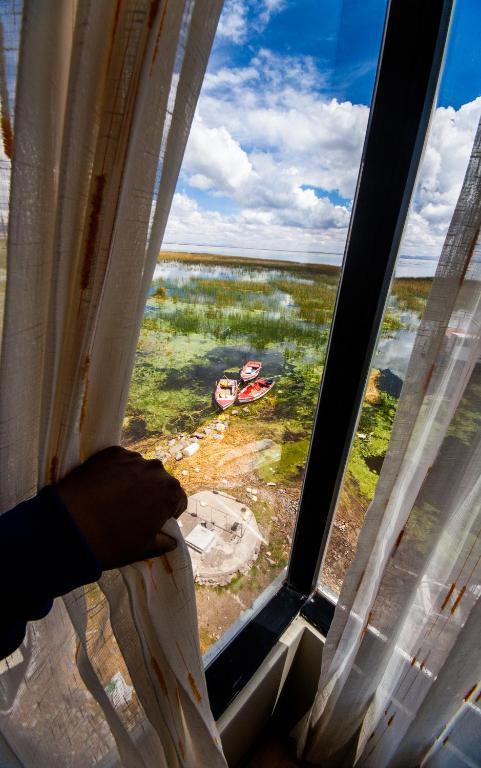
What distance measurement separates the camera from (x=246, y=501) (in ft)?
3.47

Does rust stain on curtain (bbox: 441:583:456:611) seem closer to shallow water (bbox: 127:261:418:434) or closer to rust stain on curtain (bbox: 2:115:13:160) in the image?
shallow water (bbox: 127:261:418:434)

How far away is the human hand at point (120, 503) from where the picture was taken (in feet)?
1.31

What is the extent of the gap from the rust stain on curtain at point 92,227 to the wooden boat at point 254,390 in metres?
0.62

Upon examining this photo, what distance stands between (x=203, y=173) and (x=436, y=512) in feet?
2.55

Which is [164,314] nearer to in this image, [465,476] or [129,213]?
[129,213]

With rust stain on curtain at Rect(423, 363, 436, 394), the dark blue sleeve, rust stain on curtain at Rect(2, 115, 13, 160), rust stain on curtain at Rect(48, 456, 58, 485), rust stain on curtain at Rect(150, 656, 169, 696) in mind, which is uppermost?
rust stain on curtain at Rect(2, 115, 13, 160)

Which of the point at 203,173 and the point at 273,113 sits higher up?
the point at 273,113

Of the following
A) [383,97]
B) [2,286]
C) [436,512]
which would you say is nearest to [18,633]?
[2,286]

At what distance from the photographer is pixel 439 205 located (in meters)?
0.67

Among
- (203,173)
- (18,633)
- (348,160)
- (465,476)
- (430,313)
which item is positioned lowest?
(18,633)

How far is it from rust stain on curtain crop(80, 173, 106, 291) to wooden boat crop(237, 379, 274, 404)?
62 centimetres

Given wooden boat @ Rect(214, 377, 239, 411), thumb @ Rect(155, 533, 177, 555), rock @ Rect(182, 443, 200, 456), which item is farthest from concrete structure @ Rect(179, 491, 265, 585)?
thumb @ Rect(155, 533, 177, 555)

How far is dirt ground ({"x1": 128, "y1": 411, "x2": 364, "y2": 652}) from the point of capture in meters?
0.91

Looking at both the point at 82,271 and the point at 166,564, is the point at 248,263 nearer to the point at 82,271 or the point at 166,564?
the point at 82,271
